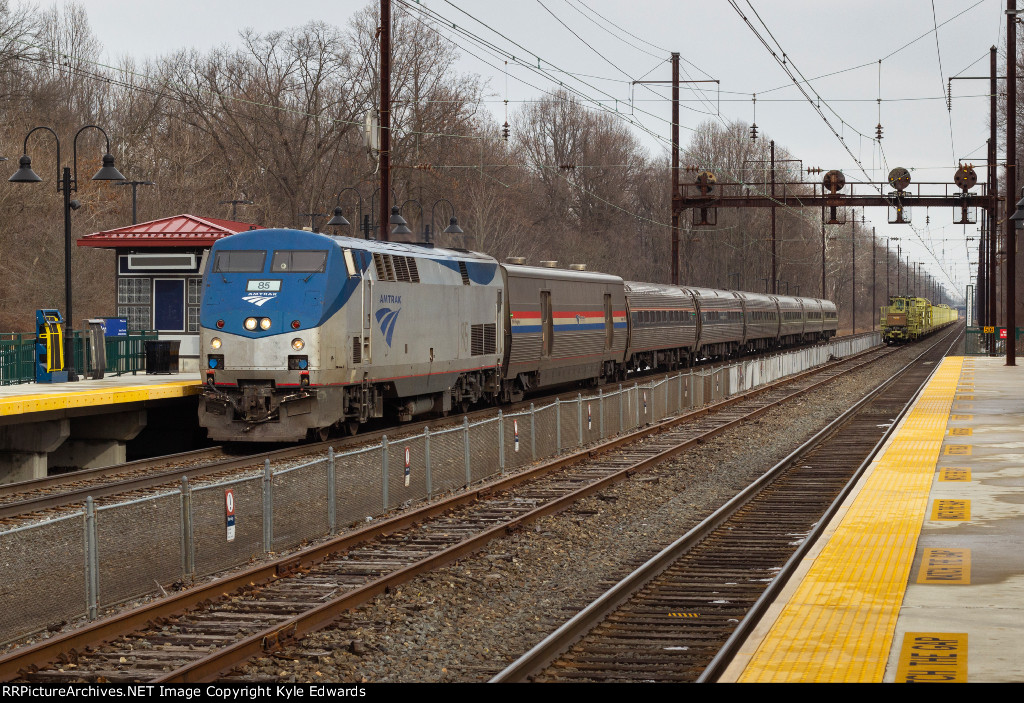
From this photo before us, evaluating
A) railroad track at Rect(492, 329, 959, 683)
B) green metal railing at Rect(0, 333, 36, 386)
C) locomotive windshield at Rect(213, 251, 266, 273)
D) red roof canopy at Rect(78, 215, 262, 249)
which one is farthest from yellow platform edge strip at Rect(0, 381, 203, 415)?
railroad track at Rect(492, 329, 959, 683)

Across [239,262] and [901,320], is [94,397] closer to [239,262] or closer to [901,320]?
[239,262]

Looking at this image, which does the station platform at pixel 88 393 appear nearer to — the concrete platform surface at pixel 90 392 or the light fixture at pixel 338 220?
the concrete platform surface at pixel 90 392

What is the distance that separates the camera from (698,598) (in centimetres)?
1138

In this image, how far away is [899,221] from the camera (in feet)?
153

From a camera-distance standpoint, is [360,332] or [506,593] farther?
[360,332]

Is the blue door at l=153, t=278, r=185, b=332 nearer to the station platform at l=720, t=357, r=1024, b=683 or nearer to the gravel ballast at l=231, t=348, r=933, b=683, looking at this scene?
the gravel ballast at l=231, t=348, r=933, b=683

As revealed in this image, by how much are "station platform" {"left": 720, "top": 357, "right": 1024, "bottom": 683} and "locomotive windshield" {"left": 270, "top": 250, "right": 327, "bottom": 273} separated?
944 centimetres

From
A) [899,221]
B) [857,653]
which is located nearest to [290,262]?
[857,653]

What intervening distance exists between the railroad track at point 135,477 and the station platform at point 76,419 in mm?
1378

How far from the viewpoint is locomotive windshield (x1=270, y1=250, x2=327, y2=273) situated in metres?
20.4

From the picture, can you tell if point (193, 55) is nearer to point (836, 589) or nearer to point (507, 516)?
point (507, 516)

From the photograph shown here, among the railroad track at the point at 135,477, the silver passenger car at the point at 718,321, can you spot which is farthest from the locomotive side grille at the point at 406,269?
the silver passenger car at the point at 718,321

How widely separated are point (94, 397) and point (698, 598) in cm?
1202

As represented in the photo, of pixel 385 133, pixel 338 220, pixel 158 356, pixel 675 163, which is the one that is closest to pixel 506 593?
pixel 158 356
